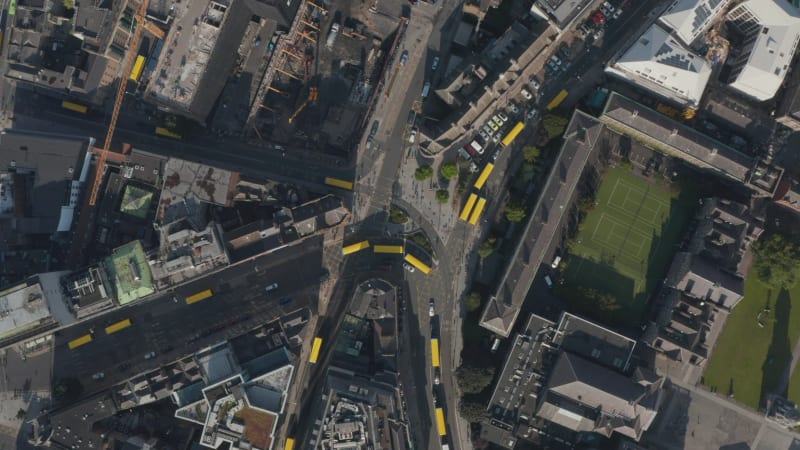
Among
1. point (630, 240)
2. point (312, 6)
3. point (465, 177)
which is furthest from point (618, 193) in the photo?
point (312, 6)

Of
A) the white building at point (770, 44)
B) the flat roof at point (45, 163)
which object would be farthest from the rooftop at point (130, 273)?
the white building at point (770, 44)

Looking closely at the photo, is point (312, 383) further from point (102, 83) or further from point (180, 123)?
point (102, 83)

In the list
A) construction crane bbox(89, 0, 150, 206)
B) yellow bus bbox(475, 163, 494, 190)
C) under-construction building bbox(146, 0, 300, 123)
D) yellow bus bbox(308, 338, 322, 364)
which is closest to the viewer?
under-construction building bbox(146, 0, 300, 123)

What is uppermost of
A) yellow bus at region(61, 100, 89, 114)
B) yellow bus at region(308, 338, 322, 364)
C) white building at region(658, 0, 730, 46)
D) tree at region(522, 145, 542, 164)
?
white building at region(658, 0, 730, 46)

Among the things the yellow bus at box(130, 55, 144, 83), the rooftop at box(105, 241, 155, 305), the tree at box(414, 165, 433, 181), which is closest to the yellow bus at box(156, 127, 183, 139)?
the yellow bus at box(130, 55, 144, 83)

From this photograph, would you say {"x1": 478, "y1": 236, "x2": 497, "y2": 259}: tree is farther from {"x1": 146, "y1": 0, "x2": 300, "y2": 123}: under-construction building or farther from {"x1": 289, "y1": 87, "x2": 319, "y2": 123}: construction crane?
{"x1": 146, "y1": 0, "x2": 300, "y2": 123}: under-construction building

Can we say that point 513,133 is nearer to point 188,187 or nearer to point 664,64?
point 664,64

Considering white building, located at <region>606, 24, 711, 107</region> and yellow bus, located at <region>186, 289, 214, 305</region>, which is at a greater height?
white building, located at <region>606, 24, 711, 107</region>

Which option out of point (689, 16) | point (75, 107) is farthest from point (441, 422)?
point (75, 107)
